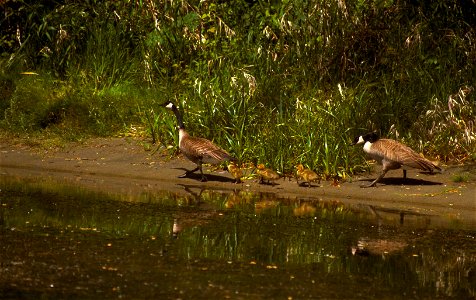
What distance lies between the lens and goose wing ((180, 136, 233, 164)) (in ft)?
46.5

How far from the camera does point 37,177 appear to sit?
577 inches

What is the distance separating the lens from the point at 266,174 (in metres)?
14.0

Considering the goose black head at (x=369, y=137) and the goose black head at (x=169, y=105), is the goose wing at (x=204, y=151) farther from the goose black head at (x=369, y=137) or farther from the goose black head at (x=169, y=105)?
the goose black head at (x=369, y=137)

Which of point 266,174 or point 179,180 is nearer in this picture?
point 266,174

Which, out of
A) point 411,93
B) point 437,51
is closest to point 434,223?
point 411,93

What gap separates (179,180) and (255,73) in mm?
2692

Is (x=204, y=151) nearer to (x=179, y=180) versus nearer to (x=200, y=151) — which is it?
(x=200, y=151)

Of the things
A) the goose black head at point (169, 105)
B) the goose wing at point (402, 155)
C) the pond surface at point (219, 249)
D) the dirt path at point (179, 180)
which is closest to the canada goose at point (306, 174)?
the dirt path at point (179, 180)

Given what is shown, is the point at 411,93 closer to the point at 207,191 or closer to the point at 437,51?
the point at 437,51

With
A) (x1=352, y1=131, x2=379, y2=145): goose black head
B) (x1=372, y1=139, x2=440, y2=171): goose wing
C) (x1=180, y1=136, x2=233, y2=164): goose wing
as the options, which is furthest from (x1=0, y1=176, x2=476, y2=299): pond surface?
(x1=352, y1=131, x2=379, y2=145): goose black head

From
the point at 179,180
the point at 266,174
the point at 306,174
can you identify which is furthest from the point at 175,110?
the point at 306,174

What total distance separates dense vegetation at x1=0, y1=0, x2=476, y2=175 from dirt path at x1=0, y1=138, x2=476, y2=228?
1.47ft

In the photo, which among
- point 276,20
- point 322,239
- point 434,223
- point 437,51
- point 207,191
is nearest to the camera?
point 322,239

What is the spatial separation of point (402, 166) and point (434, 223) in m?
3.37
